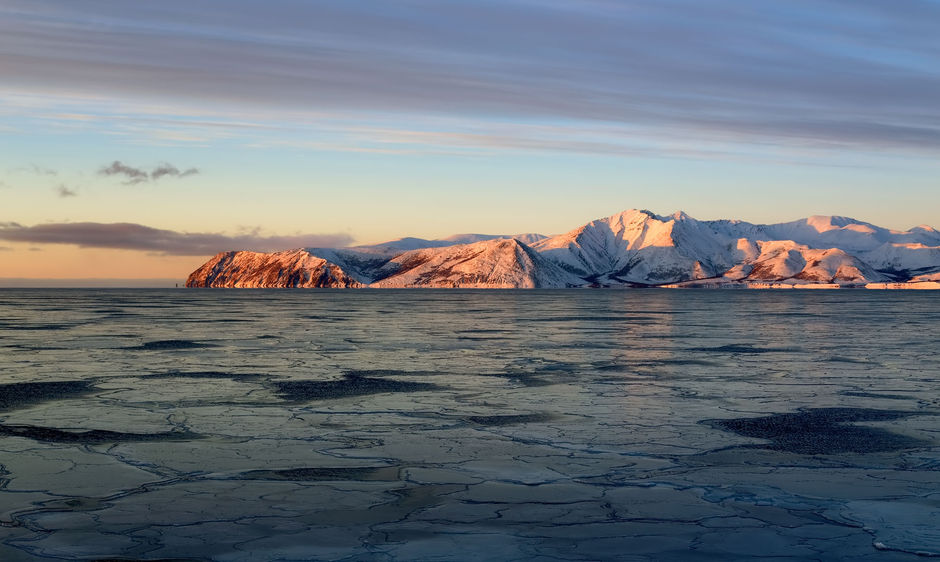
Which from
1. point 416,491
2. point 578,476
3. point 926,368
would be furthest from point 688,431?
point 926,368

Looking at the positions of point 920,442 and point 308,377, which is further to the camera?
point 308,377

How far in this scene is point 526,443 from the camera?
51.7 feet

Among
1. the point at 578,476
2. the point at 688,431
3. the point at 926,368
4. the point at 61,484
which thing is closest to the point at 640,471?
the point at 578,476

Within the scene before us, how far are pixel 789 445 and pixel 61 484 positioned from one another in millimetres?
11540

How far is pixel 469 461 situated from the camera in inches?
561

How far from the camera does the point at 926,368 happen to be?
2895 centimetres

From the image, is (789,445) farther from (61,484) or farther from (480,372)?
(480,372)

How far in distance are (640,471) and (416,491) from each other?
3447 millimetres

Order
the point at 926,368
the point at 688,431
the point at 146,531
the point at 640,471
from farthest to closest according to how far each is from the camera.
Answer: the point at 926,368, the point at 688,431, the point at 640,471, the point at 146,531

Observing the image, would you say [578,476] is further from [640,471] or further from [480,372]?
[480,372]

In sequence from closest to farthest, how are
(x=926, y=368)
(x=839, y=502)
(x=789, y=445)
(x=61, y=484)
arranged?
1. (x=839, y=502)
2. (x=61, y=484)
3. (x=789, y=445)
4. (x=926, y=368)

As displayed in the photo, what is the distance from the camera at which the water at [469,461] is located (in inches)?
396

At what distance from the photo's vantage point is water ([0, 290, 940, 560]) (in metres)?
10.1

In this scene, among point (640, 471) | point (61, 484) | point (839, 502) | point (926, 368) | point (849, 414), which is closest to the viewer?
point (839, 502)
